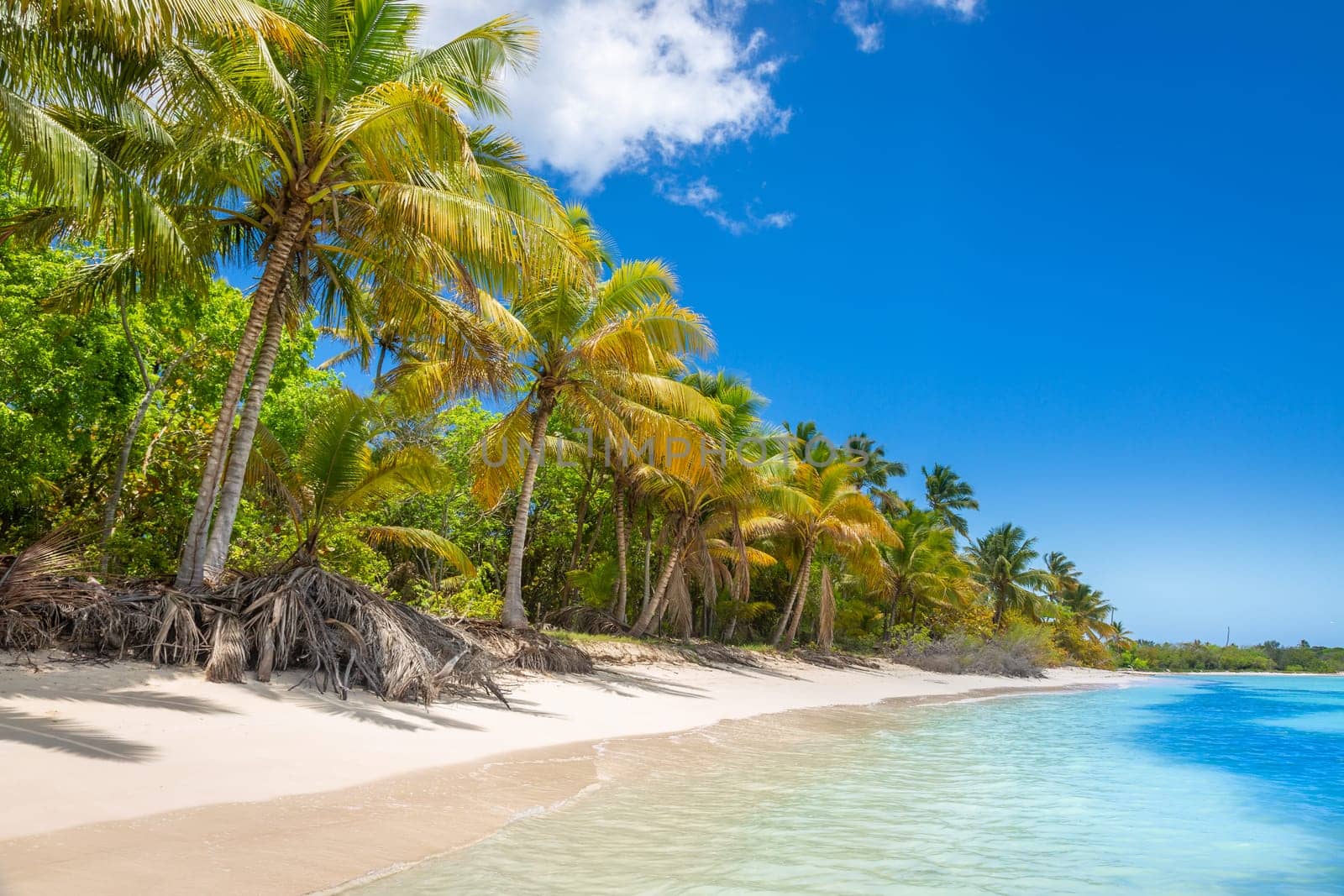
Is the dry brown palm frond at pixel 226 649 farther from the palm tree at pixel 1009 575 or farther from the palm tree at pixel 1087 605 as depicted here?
the palm tree at pixel 1087 605

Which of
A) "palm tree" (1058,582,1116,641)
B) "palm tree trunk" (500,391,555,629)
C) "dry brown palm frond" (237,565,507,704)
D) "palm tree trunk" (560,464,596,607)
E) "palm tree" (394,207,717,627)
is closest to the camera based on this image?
"dry brown palm frond" (237,565,507,704)

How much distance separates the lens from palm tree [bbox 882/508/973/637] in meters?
31.3

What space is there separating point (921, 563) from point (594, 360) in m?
21.4

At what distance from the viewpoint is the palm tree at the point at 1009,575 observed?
142ft

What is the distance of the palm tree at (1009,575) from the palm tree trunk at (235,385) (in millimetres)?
38914

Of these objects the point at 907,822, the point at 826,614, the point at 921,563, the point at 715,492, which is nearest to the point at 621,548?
the point at 715,492

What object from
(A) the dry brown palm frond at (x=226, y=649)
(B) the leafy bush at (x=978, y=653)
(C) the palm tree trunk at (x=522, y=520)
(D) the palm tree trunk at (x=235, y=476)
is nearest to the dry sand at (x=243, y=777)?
(A) the dry brown palm frond at (x=226, y=649)

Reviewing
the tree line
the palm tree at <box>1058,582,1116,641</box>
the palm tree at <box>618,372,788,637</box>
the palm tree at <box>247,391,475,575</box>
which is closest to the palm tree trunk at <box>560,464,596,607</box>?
the tree line

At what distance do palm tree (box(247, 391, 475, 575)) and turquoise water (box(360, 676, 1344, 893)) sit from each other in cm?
508

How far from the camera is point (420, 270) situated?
9.92 meters

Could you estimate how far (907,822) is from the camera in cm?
591

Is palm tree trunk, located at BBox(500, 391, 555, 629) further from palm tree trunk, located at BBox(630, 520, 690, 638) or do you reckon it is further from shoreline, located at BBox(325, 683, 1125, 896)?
palm tree trunk, located at BBox(630, 520, 690, 638)

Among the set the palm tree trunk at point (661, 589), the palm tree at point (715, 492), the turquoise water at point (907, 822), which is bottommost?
the turquoise water at point (907, 822)

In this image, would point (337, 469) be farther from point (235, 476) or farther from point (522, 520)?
point (522, 520)
